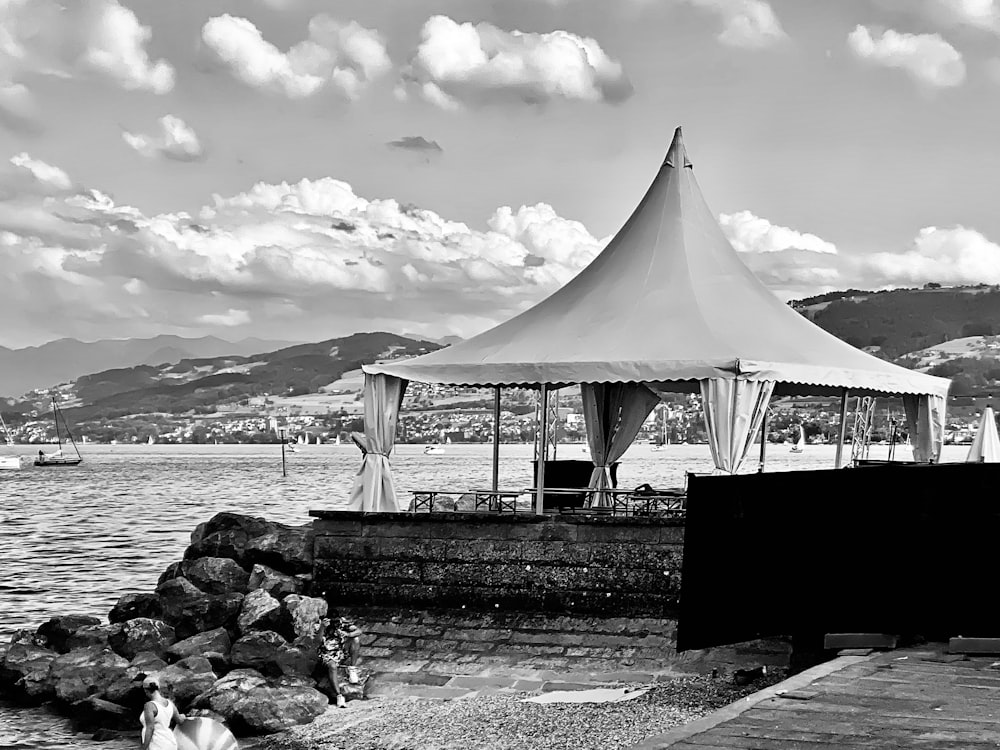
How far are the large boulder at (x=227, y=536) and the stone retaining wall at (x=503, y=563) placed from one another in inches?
140

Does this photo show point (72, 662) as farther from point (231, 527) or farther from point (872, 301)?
point (872, 301)

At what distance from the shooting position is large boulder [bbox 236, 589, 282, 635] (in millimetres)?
16141

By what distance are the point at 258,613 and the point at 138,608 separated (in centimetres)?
269

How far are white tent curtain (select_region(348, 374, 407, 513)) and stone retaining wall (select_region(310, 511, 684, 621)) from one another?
Result: 0.52 meters

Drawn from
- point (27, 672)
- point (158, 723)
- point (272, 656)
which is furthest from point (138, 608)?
point (158, 723)

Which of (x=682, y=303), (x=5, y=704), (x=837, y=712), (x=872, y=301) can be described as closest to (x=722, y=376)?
(x=682, y=303)

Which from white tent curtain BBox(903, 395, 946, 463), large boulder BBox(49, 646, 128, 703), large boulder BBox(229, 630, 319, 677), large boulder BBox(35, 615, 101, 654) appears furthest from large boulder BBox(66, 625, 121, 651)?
white tent curtain BBox(903, 395, 946, 463)

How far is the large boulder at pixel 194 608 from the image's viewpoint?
17234mm

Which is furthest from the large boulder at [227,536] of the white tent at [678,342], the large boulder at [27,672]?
the white tent at [678,342]

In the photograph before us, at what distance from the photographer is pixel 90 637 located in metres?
17.4

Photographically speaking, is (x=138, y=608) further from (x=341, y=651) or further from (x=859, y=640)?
(x=859, y=640)

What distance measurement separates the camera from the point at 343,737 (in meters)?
12.7

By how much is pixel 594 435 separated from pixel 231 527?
563 centimetres

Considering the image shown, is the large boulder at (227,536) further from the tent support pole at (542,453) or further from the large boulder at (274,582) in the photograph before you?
the tent support pole at (542,453)
